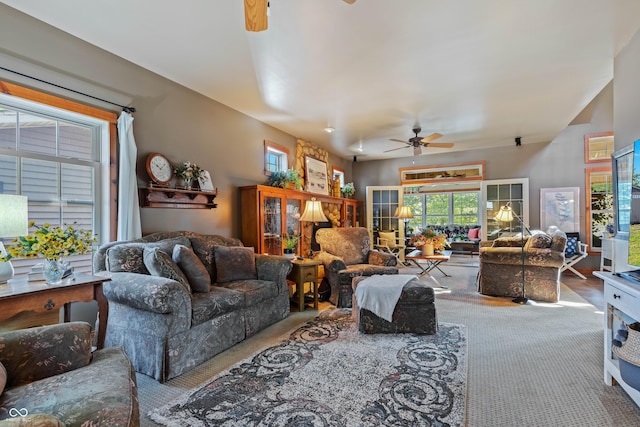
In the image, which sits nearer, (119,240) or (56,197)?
Result: (56,197)

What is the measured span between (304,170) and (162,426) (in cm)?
473

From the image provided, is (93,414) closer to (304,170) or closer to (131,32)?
(131,32)

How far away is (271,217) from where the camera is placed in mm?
4574

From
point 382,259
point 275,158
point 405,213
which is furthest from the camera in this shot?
point 405,213

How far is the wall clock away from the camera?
317 cm

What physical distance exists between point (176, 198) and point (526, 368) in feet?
11.7

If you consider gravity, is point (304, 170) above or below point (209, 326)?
→ above

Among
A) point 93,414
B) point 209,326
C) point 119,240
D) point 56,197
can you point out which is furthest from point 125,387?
point 56,197

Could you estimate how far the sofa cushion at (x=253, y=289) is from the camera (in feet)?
9.56

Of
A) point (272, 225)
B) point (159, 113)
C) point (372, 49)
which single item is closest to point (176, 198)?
point (159, 113)

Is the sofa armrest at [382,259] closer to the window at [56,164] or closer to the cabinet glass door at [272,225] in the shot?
the cabinet glass door at [272,225]

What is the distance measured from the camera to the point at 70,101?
8.61ft

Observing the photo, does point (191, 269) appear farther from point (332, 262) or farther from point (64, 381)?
point (332, 262)

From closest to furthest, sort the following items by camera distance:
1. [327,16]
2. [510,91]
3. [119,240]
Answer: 1. [327,16]
2. [119,240]
3. [510,91]
